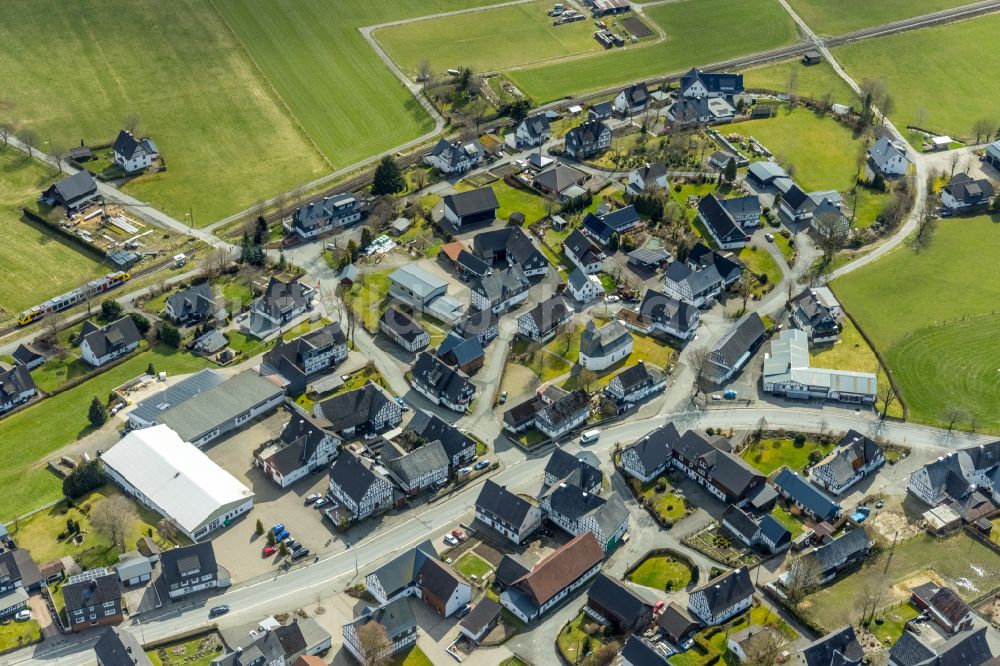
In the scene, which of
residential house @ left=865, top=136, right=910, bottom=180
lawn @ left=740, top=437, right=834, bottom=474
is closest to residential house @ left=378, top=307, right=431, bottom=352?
lawn @ left=740, top=437, right=834, bottom=474

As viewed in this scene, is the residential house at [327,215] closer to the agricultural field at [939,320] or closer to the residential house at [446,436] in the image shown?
the residential house at [446,436]

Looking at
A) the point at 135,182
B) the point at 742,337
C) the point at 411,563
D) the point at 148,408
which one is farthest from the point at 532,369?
the point at 135,182

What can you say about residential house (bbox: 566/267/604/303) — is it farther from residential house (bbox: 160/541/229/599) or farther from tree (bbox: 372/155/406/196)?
residential house (bbox: 160/541/229/599)

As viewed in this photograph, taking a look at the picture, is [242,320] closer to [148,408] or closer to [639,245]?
[148,408]

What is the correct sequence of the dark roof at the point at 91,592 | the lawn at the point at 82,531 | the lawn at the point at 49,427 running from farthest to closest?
1. the lawn at the point at 49,427
2. the lawn at the point at 82,531
3. the dark roof at the point at 91,592

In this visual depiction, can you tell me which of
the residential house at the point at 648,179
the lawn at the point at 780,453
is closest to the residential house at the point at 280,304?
the residential house at the point at 648,179
